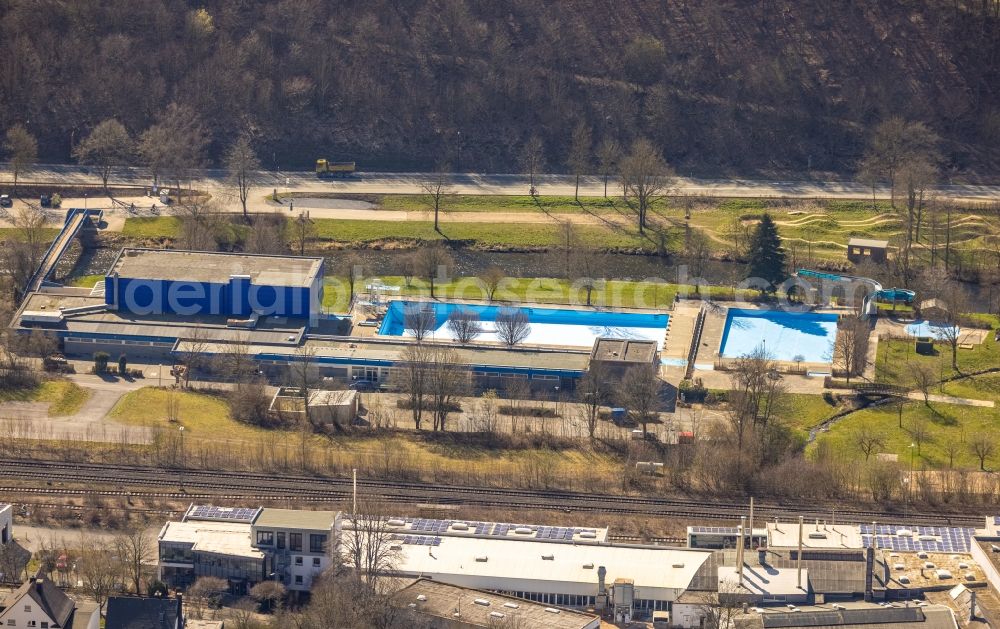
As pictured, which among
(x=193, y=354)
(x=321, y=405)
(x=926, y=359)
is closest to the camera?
(x=321, y=405)

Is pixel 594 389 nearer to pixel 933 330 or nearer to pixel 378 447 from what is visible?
pixel 378 447

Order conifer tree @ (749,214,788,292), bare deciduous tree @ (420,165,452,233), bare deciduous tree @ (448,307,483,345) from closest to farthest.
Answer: bare deciduous tree @ (448,307,483,345) < conifer tree @ (749,214,788,292) < bare deciduous tree @ (420,165,452,233)

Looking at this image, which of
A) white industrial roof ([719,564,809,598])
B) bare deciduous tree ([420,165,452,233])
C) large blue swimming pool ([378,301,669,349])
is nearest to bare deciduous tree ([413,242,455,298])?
large blue swimming pool ([378,301,669,349])

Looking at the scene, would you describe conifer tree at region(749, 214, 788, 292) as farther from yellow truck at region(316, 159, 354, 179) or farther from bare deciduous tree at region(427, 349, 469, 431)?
yellow truck at region(316, 159, 354, 179)

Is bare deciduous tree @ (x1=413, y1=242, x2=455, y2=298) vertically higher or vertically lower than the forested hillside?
lower

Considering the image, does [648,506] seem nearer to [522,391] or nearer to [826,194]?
[522,391]

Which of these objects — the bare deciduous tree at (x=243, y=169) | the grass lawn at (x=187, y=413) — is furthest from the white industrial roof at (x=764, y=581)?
the bare deciduous tree at (x=243, y=169)

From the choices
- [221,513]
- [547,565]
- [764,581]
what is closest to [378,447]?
[221,513]

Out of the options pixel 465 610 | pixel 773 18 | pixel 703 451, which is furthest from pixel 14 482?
pixel 773 18
